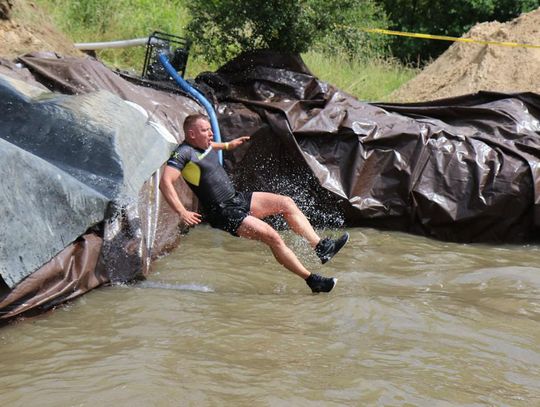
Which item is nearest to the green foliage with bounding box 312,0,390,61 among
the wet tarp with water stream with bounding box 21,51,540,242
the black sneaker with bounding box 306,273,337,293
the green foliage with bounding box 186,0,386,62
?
the green foliage with bounding box 186,0,386,62

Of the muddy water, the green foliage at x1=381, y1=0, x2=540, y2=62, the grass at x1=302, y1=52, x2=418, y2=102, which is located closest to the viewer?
the muddy water

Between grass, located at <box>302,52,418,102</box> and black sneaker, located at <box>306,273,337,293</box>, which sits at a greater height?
grass, located at <box>302,52,418,102</box>

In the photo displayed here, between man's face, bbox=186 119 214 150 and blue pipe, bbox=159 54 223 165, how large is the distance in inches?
65.5

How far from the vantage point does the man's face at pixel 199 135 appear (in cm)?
612

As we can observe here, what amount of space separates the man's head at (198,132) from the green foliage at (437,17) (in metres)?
16.2

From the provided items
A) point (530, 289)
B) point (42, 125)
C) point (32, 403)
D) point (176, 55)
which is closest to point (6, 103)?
point (42, 125)

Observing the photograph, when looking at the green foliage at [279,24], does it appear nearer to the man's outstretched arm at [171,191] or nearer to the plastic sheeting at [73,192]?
the plastic sheeting at [73,192]

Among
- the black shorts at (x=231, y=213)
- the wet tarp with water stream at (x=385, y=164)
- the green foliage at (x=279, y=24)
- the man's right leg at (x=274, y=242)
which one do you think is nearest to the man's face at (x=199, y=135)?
the black shorts at (x=231, y=213)

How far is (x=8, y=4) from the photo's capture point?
897 centimetres

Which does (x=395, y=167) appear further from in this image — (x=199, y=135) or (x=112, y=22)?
(x=112, y=22)

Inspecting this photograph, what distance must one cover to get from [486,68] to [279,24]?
573 centimetres

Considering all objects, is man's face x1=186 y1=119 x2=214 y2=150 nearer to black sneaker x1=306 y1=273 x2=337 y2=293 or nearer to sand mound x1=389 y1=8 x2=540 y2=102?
black sneaker x1=306 y1=273 x2=337 y2=293

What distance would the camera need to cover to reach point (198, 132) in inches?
241

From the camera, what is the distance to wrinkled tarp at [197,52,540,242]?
8.07 metres
